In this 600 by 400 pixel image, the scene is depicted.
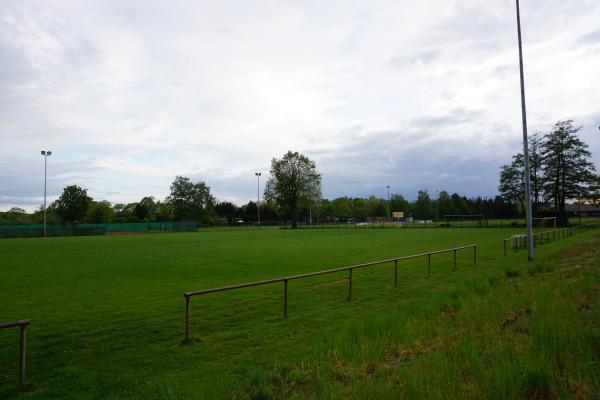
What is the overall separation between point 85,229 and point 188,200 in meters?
54.4

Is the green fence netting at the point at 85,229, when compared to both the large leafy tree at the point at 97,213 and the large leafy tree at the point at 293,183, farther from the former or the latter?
the large leafy tree at the point at 97,213

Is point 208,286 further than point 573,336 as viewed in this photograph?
Yes

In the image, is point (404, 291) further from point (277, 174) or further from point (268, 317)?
point (277, 174)

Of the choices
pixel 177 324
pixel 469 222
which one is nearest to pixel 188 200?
pixel 469 222

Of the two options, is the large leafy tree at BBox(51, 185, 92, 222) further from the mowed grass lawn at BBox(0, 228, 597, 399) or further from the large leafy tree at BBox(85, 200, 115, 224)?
the mowed grass lawn at BBox(0, 228, 597, 399)

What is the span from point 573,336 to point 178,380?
5.37 meters

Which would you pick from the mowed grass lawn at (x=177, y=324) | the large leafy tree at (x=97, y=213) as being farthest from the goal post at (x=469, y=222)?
the large leafy tree at (x=97, y=213)

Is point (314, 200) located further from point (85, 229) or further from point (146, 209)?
point (146, 209)

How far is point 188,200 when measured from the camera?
381 feet

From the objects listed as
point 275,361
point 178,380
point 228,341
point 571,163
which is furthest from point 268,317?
point 571,163

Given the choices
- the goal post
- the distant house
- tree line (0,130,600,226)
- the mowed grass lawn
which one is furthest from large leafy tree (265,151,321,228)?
the distant house

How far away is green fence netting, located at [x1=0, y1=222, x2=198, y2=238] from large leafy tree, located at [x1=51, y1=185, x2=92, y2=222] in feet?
152

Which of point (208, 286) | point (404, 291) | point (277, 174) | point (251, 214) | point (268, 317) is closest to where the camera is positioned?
point (268, 317)

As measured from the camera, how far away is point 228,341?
7.26 meters
